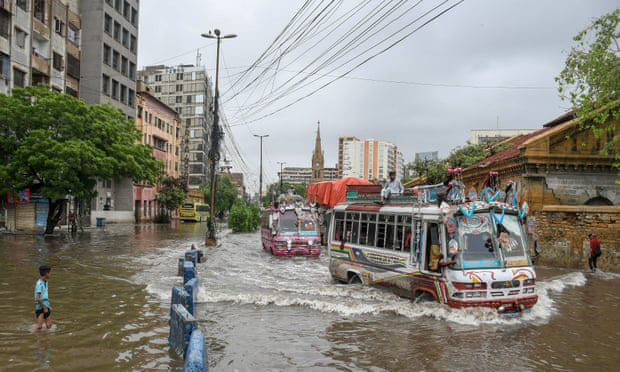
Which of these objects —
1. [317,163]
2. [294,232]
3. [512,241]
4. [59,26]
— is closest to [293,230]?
[294,232]

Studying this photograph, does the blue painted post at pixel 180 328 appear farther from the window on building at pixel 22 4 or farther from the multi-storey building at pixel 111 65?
the multi-storey building at pixel 111 65

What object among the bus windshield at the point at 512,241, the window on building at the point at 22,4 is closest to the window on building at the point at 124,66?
the window on building at the point at 22,4

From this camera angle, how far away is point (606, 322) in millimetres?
11016

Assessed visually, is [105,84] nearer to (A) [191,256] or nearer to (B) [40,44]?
(B) [40,44]

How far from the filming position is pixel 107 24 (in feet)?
167

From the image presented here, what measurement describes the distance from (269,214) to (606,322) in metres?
16.5

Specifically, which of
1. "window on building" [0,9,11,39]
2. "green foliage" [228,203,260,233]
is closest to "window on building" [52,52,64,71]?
"window on building" [0,9,11,39]

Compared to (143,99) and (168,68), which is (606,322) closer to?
(143,99)

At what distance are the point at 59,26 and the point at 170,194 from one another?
25926 millimetres

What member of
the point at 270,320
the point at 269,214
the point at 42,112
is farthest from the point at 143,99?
the point at 270,320

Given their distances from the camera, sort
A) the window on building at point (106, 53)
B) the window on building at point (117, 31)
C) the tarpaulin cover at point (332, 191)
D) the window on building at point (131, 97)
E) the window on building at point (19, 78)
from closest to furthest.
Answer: the tarpaulin cover at point (332, 191)
the window on building at point (19, 78)
the window on building at point (106, 53)
the window on building at point (117, 31)
the window on building at point (131, 97)

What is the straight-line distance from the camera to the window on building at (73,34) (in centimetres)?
4513

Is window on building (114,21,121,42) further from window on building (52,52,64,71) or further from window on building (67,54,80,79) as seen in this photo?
window on building (52,52,64,71)

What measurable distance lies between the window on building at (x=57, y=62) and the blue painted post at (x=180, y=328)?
3968 cm
